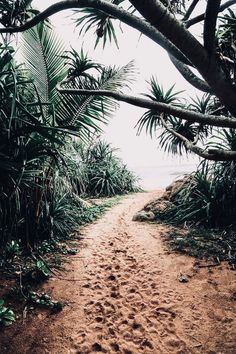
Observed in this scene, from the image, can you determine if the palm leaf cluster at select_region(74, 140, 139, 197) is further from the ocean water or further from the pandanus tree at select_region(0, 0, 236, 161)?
the pandanus tree at select_region(0, 0, 236, 161)

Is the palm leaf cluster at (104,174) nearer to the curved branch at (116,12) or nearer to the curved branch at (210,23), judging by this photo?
the curved branch at (116,12)

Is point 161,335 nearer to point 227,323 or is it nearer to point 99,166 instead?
point 227,323

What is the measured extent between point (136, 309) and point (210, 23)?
252 cm

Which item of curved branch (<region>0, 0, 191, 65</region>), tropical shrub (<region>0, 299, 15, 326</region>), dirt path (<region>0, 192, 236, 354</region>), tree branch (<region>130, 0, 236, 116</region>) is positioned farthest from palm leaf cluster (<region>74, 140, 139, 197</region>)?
tree branch (<region>130, 0, 236, 116</region>)

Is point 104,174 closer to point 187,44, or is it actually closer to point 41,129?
point 41,129

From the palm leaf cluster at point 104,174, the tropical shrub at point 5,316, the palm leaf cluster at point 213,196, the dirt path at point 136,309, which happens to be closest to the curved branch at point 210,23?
the dirt path at point 136,309

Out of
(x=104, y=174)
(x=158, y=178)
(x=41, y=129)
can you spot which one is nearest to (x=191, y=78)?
(x=41, y=129)

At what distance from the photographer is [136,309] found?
2.79 metres

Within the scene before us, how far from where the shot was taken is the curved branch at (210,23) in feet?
5.14

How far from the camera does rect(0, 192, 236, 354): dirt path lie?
2.30 metres

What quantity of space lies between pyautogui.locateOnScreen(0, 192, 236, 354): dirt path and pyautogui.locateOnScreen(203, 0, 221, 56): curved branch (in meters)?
2.24

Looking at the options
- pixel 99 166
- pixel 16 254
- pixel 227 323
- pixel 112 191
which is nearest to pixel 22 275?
pixel 16 254

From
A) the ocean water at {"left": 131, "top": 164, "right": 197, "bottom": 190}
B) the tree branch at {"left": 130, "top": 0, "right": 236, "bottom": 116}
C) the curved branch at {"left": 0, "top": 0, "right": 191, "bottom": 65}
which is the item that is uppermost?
the curved branch at {"left": 0, "top": 0, "right": 191, "bottom": 65}

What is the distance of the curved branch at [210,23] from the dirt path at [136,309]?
224 centimetres
